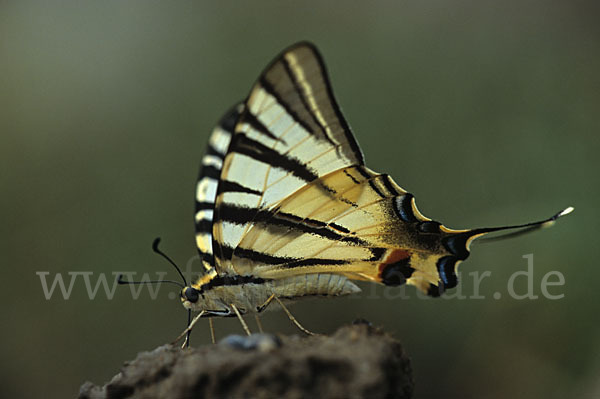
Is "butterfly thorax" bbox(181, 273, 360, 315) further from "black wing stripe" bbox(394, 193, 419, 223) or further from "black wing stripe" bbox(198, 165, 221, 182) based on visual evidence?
"black wing stripe" bbox(198, 165, 221, 182)

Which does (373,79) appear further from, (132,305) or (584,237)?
(132,305)

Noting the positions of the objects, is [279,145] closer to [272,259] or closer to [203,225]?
[272,259]

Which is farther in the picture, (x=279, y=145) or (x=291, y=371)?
(x=279, y=145)

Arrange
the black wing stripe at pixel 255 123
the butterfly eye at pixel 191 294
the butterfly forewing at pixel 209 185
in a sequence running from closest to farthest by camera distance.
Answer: the black wing stripe at pixel 255 123 < the butterfly eye at pixel 191 294 < the butterfly forewing at pixel 209 185

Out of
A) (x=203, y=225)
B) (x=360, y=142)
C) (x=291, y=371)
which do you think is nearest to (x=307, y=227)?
(x=203, y=225)

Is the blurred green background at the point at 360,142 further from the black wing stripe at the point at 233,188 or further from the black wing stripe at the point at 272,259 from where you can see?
the black wing stripe at the point at 233,188

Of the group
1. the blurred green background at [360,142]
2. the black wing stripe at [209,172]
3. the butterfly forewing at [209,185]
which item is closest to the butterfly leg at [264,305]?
the butterfly forewing at [209,185]

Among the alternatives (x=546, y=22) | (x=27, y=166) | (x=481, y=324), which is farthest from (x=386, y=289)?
(x=27, y=166)
